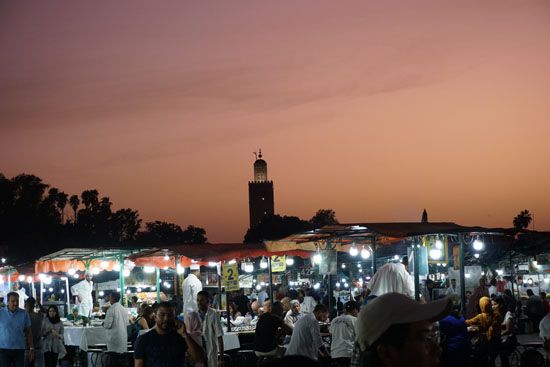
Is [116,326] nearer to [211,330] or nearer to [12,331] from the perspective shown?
[12,331]

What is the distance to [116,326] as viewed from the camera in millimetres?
17188

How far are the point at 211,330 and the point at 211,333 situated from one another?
0.17 feet

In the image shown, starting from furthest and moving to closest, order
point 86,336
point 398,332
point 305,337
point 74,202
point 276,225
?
point 276,225 → point 74,202 → point 86,336 → point 305,337 → point 398,332

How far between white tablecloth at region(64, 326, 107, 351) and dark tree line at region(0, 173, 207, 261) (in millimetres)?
36823

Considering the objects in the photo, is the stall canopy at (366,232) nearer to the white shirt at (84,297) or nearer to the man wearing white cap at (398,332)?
the white shirt at (84,297)

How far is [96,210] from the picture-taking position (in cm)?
9894

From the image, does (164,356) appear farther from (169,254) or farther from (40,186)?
(40,186)

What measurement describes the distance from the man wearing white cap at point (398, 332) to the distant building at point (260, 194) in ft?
536

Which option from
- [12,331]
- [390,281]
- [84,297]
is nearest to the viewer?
[12,331]

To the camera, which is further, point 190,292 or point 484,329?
point 190,292

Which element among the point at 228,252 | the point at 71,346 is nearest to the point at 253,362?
the point at 228,252

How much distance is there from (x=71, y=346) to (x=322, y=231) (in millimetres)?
8382

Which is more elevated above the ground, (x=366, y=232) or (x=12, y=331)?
(x=366, y=232)

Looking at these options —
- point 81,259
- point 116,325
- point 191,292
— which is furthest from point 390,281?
point 81,259
